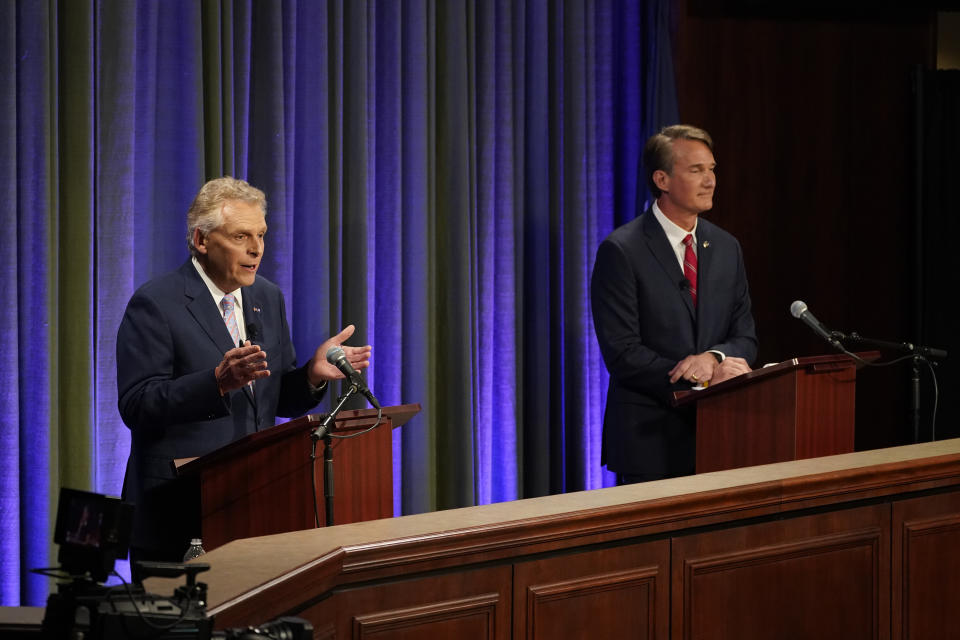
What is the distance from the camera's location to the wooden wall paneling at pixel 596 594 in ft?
8.00

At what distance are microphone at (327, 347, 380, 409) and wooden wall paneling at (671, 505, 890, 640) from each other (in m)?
0.89

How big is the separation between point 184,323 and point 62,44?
4.95 ft

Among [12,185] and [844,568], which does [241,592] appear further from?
[12,185]

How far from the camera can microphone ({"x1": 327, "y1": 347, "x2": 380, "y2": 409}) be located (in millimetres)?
3041

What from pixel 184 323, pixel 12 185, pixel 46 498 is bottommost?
pixel 46 498

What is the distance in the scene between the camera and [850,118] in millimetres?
6246

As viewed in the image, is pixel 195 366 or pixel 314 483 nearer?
pixel 314 483

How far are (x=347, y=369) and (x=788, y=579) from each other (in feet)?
4.00

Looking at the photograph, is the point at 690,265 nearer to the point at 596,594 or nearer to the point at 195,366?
the point at 195,366

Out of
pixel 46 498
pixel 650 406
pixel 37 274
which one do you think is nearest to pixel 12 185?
pixel 37 274

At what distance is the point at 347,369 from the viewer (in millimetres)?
3096

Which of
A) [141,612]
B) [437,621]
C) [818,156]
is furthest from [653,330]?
[141,612]

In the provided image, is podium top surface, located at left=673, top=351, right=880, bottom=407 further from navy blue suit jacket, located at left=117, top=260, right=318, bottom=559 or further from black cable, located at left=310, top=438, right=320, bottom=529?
black cable, located at left=310, top=438, right=320, bottom=529

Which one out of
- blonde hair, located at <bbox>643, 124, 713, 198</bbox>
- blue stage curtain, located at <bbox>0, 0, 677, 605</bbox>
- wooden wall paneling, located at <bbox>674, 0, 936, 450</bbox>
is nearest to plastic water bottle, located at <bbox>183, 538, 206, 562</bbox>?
blue stage curtain, located at <bbox>0, 0, 677, 605</bbox>
